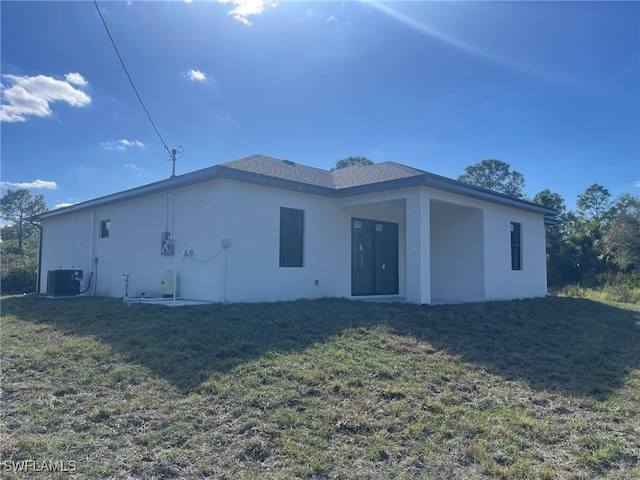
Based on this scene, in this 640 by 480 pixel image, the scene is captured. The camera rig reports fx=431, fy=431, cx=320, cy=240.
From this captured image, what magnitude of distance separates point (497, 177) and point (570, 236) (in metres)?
11.9

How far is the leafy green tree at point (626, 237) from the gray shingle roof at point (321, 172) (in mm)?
14208

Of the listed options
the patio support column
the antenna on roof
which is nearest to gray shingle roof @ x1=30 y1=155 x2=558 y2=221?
the patio support column

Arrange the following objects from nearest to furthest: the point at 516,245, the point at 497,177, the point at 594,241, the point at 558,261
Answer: the point at 516,245 → the point at 594,241 → the point at 558,261 → the point at 497,177

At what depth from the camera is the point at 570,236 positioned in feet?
81.3

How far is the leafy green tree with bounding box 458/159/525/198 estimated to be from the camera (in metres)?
35.4

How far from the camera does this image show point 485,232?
37.7 ft

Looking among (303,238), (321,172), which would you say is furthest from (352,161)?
(303,238)

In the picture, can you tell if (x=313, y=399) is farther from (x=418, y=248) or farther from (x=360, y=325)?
(x=418, y=248)

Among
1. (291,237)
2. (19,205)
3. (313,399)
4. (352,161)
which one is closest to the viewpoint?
(313,399)

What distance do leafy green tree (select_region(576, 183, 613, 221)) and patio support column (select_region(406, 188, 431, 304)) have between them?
2918cm

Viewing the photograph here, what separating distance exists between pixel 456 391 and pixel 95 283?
11.7m

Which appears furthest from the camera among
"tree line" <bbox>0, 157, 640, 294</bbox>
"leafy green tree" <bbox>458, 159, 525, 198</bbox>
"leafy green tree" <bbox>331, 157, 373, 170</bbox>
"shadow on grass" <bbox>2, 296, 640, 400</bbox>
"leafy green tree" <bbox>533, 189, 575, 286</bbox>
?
"leafy green tree" <bbox>458, 159, 525, 198</bbox>

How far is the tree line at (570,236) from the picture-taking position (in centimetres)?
Answer: 1975

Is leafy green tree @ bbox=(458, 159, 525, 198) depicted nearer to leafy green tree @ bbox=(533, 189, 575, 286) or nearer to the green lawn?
leafy green tree @ bbox=(533, 189, 575, 286)
